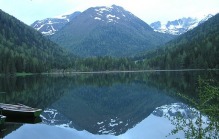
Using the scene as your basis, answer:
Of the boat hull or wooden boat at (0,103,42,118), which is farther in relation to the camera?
the boat hull

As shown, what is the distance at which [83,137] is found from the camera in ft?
130

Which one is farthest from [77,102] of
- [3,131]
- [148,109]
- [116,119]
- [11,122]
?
[3,131]

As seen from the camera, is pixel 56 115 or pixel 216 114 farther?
pixel 56 115

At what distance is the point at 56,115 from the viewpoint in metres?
56.2

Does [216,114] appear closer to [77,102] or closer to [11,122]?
[11,122]

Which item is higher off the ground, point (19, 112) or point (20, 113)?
point (19, 112)

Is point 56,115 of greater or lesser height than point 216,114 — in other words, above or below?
below

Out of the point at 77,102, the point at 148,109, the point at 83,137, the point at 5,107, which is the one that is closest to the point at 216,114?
the point at 83,137

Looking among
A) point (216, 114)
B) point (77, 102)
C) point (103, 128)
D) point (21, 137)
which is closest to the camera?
point (216, 114)

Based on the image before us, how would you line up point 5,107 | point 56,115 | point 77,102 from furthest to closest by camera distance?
point 77,102
point 56,115
point 5,107

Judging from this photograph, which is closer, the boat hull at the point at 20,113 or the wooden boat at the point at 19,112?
the wooden boat at the point at 19,112

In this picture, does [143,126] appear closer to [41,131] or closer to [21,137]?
[41,131]

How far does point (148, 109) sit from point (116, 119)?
12.4 metres

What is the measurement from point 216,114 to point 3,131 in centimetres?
3152
